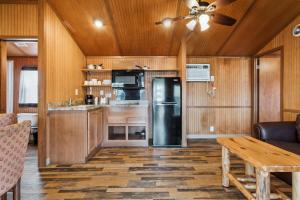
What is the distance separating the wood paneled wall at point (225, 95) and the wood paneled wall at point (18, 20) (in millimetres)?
3725

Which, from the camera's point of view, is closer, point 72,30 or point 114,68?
point 72,30

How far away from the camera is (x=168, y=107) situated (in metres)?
4.99

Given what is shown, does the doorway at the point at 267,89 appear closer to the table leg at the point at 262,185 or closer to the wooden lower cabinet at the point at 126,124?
the wooden lower cabinet at the point at 126,124

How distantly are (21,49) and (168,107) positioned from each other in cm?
399

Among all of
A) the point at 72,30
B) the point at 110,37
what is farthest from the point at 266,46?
the point at 72,30

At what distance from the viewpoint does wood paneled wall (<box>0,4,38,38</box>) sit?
3.75m

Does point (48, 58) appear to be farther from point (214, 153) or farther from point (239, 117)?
point (239, 117)

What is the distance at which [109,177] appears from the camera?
3135 millimetres

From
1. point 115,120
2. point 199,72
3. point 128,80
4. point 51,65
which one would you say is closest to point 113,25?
point 51,65

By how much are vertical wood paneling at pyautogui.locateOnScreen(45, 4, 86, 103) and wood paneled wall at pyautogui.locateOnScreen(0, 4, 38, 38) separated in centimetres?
26

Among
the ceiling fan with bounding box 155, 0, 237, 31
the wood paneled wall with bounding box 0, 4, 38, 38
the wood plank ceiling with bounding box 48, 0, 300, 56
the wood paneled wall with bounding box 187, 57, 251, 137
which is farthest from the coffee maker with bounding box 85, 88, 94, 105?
the ceiling fan with bounding box 155, 0, 237, 31

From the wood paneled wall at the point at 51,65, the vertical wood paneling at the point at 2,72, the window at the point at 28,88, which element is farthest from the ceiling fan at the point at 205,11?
the window at the point at 28,88

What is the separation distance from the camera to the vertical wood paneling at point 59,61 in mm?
3734

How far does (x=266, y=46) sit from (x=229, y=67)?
3.38 feet
